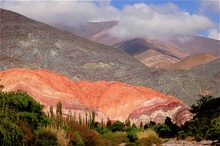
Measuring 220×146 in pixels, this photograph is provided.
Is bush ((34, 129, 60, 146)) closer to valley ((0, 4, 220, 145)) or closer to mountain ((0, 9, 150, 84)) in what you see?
valley ((0, 4, 220, 145))

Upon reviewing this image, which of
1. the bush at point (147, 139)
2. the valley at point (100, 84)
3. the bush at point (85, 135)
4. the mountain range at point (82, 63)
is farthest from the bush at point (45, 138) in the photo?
the mountain range at point (82, 63)

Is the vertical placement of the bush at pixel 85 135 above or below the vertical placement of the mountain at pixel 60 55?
below

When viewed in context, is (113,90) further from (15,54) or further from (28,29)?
(28,29)

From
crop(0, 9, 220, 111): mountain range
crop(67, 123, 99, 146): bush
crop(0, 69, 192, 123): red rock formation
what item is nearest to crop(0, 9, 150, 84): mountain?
crop(0, 9, 220, 111): mountain range

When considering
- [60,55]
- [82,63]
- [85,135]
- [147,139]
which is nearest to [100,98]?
[82,63]

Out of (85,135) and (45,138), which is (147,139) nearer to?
(85,135)

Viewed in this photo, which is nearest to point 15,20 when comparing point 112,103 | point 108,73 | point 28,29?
point 28,29

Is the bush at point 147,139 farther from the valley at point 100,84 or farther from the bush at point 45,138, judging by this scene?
the bush at point 45,138
